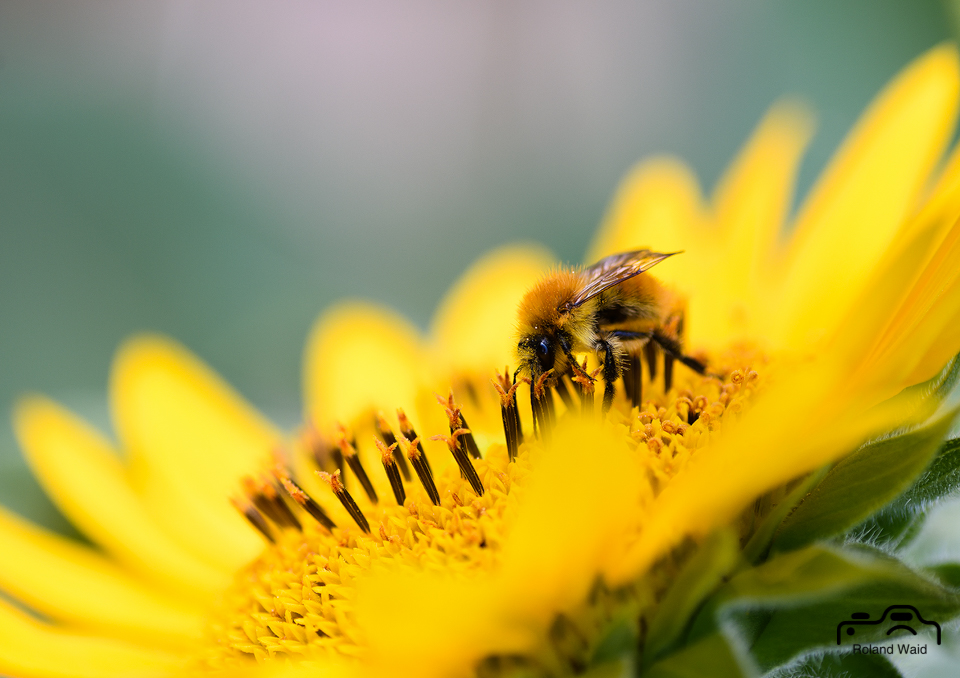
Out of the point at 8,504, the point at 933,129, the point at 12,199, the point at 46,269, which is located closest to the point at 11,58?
the point at 12,199

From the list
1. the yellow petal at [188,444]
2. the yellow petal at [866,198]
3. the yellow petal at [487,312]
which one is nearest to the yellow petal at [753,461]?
the yellow petal at [866,198]

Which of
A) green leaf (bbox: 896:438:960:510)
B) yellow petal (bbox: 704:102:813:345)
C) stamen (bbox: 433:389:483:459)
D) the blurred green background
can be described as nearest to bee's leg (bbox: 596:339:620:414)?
A: stamen (bbox: 433:389:483:459)

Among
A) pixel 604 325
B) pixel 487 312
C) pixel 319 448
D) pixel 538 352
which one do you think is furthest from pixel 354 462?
pixel 487 312

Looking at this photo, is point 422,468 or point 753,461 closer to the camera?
point 753,461

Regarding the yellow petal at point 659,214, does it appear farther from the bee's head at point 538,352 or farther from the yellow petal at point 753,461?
the yellow petal at point 753,461

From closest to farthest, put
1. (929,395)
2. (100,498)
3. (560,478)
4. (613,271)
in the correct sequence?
(560,478) < (929,395) < (613,271) < (100,498)

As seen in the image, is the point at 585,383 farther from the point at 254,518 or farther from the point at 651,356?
the point at 254,518

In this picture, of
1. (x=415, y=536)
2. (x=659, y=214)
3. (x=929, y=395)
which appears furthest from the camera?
(x=659, y=214)
